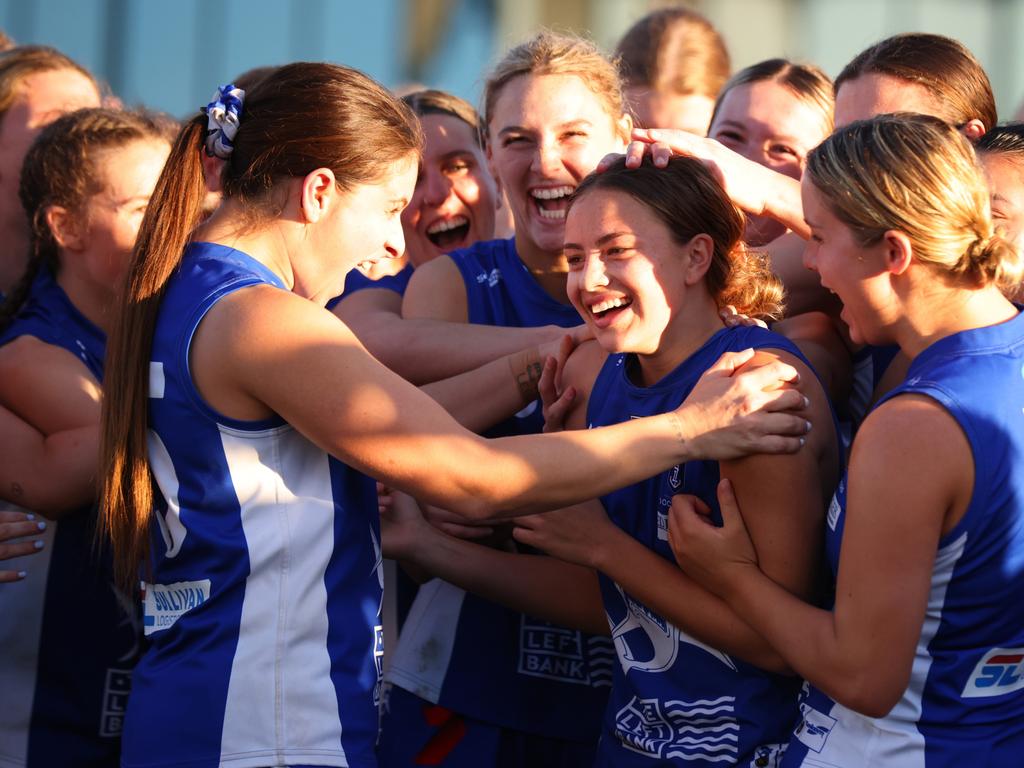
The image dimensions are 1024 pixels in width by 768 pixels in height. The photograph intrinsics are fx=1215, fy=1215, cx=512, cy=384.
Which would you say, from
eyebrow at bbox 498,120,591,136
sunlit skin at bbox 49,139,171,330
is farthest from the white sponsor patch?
eyebrow at bbox 498,120,591,136

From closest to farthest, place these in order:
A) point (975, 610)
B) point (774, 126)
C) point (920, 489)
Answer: point (920, 489), point (975, 610), point (774, 126)

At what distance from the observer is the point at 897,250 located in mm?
2252

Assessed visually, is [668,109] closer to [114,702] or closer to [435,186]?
[435,186]

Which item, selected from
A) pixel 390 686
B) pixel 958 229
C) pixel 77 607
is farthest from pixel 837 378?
pixel 77 607

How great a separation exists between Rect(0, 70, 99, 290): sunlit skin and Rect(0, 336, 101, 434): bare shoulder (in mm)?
751

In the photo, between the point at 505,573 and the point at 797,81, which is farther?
the point at 797,81

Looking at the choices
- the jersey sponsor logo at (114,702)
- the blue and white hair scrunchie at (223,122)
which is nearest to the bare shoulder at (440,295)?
the blue and white hair scrunchie at (223,122)

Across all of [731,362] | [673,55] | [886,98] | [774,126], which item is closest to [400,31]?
[673,55]

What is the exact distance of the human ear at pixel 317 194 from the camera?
2467 mm

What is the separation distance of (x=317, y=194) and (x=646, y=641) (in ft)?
3.93

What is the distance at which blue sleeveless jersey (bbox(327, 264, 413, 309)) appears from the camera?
3.83 m

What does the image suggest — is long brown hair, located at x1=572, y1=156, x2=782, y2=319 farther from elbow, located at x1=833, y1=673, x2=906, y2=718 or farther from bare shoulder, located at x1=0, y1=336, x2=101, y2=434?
bare shoulder, located at x1=0, y1=336, x2=101, y2=434

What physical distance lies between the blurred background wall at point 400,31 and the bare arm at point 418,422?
10851mm

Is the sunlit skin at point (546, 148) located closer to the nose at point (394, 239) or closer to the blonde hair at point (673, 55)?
the nose at point (394, 239)
